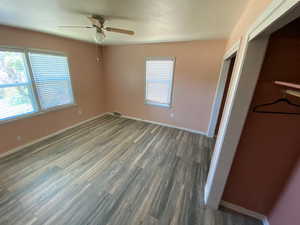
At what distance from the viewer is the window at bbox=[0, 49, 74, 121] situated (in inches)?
89.8

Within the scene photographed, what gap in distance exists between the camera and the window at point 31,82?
2.28m

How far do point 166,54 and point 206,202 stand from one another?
3244mm

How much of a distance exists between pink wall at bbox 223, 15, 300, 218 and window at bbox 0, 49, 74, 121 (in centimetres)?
382

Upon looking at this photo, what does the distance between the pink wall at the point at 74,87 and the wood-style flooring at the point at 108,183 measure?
1.12ft

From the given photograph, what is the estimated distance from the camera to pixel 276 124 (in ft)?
3.89

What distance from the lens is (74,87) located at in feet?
11.4

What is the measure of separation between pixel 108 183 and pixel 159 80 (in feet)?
9.31

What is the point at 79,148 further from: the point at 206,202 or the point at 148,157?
the point at 206,202

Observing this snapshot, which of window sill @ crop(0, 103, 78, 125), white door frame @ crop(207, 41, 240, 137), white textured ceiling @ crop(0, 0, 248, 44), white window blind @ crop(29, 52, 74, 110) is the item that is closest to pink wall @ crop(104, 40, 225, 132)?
white door frame @ crop(207, 41, 240, 137)

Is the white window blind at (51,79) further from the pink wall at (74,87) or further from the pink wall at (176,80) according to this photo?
the pink wall at (176,80)

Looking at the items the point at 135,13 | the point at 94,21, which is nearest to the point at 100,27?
the point at 94,21

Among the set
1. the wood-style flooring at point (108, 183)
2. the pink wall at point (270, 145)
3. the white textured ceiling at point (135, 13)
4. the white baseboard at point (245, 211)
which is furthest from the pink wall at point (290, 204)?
the white textured ceiling at point (135, 13)

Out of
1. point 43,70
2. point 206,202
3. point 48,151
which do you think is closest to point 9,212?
point 48,151

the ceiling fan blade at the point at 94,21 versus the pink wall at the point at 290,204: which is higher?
the ceiling fan blade at the point at 94,21
